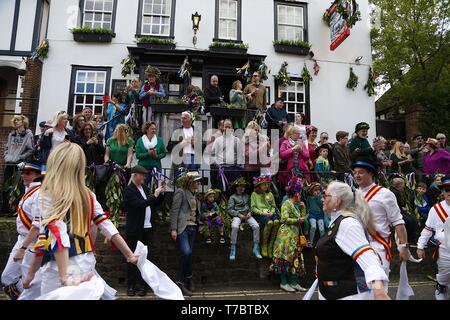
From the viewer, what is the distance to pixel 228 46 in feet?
38.9

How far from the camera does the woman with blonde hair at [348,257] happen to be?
265cm

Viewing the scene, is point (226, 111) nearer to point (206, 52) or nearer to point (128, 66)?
point (206, 52)

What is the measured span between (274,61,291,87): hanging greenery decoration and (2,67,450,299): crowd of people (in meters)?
2.03

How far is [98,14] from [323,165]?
31.9 feet

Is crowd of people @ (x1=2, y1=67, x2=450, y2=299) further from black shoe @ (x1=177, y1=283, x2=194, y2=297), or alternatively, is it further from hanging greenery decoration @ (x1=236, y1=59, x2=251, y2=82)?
hanging greenery decoration @ (x1=236, y1=59, x2=251, y2=82)

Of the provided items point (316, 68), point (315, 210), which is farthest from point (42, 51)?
point (315, 210)

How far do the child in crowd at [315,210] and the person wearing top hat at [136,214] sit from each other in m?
3.24

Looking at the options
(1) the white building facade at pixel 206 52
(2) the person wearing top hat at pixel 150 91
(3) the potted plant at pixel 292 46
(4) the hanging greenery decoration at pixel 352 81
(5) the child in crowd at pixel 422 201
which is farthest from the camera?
(4) the hanging greenery decoration at pixel 352 81

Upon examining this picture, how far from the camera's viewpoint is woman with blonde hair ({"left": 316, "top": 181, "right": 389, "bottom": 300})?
2.65 meters

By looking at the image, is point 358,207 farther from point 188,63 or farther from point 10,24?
point 10,24

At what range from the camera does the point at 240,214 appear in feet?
22.0

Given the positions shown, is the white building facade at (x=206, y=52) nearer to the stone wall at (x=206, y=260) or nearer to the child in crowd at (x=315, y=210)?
the child in crowd at (x=315, y=210)

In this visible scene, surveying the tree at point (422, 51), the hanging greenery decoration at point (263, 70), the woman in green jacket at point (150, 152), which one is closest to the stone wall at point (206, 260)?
the woman in green jacket at point (150, 152)

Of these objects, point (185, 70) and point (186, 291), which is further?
point (185, 70)
